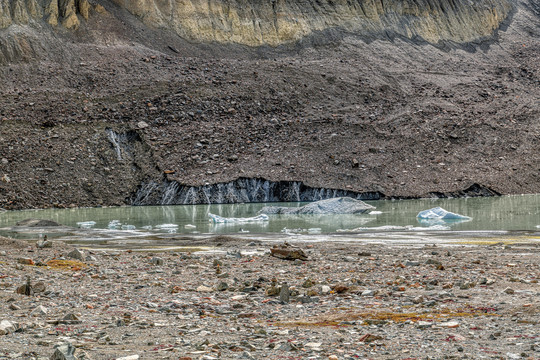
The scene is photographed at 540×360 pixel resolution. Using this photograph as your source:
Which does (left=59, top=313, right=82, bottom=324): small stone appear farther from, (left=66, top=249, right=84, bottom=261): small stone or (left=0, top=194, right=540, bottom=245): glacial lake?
(left=0, top=194, right=540, bottom=245): glacial lake

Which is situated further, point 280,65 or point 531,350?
point 280,65

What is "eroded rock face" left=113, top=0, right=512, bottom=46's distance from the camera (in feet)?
206

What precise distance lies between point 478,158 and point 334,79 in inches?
603

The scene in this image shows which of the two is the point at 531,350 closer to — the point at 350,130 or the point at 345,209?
the point at 345,209

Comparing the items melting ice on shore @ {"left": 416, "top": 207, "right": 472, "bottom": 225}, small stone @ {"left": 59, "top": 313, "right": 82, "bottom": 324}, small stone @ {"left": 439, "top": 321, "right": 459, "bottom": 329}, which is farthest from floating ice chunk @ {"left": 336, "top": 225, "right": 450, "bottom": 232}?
small stone @ {"left": 59, "top": 313, "right": 82, "bottom": 324}

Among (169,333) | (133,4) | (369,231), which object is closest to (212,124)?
(133,4)

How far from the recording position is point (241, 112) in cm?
5303

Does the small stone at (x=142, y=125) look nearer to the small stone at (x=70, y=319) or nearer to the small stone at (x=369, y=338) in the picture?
the small stone at (x=70, y=319)

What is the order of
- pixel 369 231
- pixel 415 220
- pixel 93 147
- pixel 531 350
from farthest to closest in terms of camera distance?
pixel 93 147 → pixel 415 220 → pixel 369 231 → pixel 531 350

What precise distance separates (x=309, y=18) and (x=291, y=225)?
4513 cm

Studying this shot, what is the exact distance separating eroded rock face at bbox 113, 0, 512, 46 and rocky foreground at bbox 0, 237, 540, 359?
51416 millimetres

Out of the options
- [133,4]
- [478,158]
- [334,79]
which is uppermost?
[133,4]

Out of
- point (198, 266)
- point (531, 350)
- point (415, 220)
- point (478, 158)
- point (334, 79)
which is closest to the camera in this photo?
point (531, 350)

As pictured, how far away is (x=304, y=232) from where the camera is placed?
921 inches
